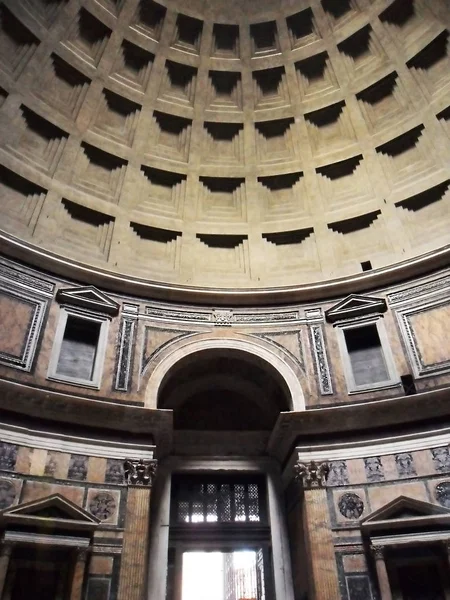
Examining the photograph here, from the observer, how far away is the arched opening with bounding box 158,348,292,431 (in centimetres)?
1548

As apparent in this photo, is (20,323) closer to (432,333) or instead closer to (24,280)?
(24,280)

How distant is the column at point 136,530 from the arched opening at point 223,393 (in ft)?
11.3

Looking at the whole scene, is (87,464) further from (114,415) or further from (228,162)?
(228,162)

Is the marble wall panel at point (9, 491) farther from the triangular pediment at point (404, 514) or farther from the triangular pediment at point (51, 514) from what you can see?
the triangular pediment at point (404, 514)

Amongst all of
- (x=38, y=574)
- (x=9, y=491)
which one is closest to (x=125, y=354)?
(x=9, y=491)

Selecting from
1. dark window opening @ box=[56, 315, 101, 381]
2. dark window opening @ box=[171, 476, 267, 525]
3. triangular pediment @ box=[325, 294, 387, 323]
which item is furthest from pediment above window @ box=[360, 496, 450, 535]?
dark window opening @ box=[56, 315, 101, 381]

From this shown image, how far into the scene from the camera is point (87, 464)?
39.4 ft

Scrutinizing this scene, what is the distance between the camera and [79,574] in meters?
10.4

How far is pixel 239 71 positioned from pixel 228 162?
3.46 meters

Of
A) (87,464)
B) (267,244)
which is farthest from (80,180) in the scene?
(87,464)

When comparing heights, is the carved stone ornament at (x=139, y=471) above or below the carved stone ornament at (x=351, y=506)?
above

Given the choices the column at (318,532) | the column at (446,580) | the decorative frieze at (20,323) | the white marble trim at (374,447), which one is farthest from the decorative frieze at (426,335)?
the decorative frieze at (20,323)

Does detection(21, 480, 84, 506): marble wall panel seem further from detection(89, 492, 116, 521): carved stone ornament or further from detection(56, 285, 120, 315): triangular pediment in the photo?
detection(56, 285, 120, 315): triangular pediment

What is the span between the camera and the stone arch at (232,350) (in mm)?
14000
